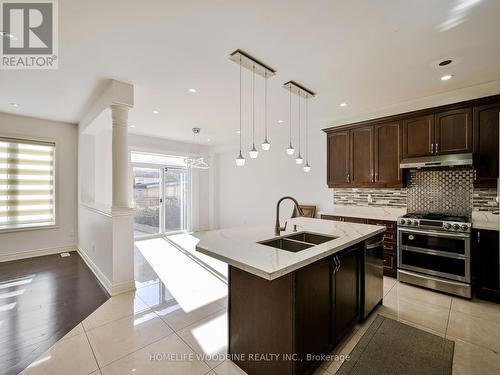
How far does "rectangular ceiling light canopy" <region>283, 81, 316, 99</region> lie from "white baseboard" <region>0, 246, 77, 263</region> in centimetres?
550

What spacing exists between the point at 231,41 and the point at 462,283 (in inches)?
153

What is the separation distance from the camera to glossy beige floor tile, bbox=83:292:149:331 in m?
2.41

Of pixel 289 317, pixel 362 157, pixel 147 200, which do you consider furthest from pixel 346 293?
pixel 147 200

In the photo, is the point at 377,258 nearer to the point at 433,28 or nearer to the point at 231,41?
the point at 433,28

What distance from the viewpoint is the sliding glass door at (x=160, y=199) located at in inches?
242

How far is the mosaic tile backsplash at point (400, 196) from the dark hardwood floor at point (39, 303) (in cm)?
432

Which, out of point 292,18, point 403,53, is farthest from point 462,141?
point 292,18

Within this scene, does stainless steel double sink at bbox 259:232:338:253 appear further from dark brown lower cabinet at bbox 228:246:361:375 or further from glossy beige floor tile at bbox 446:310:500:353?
glossy beige floor tile at bbox 446:310:500:353

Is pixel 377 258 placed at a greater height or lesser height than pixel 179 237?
greater

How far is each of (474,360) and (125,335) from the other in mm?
3045

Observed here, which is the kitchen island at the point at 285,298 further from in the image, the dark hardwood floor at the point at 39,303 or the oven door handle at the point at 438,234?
the dark hardwood floor at the point at 39,303

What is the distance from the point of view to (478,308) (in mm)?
2658

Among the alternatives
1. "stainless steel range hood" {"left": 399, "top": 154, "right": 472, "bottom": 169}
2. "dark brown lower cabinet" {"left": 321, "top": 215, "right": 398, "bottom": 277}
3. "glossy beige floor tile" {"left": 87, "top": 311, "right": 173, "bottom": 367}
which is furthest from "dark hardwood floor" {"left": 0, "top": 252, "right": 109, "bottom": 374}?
"stainless steel range hood" {"left": 399, "top": 154, "right": 472, "bottom": 169}

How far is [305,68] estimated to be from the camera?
103 inches
